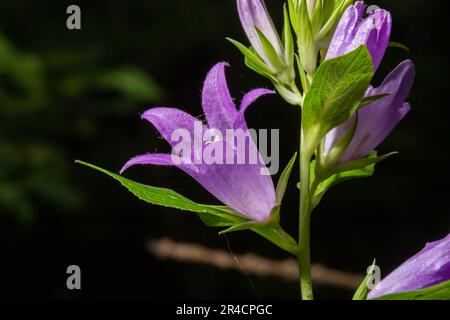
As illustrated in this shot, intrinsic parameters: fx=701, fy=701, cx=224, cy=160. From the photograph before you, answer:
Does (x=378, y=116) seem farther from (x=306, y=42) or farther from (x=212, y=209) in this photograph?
(x=212, y=209)

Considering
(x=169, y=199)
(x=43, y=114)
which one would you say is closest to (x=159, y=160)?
(x=169, y=199)

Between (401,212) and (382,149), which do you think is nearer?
(382,149)

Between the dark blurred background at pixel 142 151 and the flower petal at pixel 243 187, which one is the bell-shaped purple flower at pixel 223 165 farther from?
the dark blurred background at pixel 142 151

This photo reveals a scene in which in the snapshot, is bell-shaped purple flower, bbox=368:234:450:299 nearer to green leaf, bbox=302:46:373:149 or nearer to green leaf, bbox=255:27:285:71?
Result: green leaf, bbox=302:46:373:149

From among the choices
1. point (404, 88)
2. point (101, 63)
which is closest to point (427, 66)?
point (101, 63)
